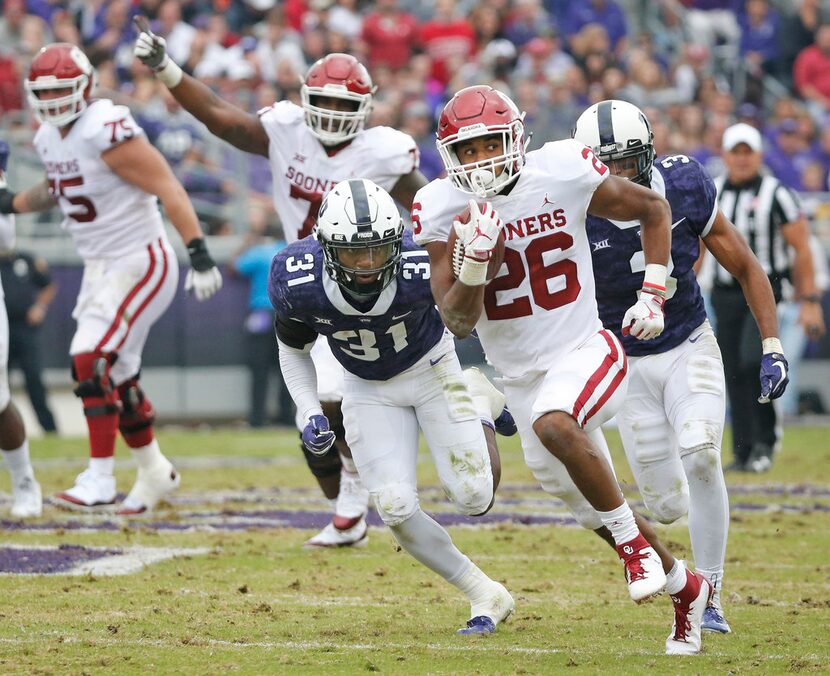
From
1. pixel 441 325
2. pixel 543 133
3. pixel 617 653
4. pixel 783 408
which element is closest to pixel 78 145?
pixel 441 325

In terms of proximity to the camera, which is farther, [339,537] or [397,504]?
[339,537]

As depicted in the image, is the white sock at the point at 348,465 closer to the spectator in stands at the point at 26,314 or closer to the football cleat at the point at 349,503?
the football cleat at the point at 349,503

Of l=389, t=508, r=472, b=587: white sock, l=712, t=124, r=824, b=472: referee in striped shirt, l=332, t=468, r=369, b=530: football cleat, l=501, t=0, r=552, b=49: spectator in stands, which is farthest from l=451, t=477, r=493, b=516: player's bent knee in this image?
l=501, t=0, r=552, b=49: spectator in stands

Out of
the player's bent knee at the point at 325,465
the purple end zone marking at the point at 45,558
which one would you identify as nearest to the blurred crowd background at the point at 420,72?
the player's bent knee at the point at 325,465

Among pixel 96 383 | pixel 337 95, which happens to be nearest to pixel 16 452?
pixel 96 383

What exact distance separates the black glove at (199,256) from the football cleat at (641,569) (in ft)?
9.82

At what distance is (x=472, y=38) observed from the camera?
14.0 m

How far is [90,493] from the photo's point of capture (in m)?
6.64

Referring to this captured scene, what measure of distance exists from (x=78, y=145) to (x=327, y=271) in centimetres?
281

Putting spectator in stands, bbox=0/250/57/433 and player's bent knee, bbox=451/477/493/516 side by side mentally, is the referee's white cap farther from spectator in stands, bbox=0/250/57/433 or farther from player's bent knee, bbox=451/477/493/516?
spectator in stands, bbox=0/250/57/433

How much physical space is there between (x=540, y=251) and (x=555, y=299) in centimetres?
15

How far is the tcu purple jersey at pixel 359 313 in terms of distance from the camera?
4.39m

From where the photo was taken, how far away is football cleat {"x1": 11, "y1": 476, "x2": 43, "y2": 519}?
21.9 feet

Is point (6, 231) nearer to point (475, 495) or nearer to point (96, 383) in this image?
point (96, 383)
